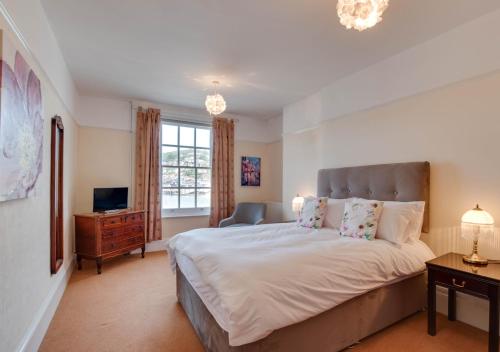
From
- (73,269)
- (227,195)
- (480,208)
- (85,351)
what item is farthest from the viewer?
(227,195)

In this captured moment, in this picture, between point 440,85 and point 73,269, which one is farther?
point 73,269

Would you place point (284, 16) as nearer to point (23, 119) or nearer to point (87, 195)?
point (23, 119)

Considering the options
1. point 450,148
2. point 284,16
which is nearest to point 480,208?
point 450,148

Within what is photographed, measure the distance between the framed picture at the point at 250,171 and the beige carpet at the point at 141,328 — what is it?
9.06 ft

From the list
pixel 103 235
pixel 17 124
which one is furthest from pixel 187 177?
pixel 17 124

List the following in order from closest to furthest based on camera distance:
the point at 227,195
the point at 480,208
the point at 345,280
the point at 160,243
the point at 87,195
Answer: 1. the point at 345,280
2. the point at 480,208
3. the point at 87,195
4. the point at 160,243
5. the point at 227,195

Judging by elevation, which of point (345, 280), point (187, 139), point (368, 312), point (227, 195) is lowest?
point (368, 312)

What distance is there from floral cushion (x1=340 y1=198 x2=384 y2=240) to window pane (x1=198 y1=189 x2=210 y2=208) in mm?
3083

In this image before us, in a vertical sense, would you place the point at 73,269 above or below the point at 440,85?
below

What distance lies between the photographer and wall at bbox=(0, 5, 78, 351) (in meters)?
1.49

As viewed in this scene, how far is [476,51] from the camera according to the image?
2.26 meters

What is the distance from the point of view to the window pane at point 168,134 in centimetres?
481

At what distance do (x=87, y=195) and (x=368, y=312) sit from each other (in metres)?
4.26

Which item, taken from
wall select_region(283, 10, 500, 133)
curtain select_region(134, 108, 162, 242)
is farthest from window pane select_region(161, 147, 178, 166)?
wall select_region(283, 10, 500, 133)
